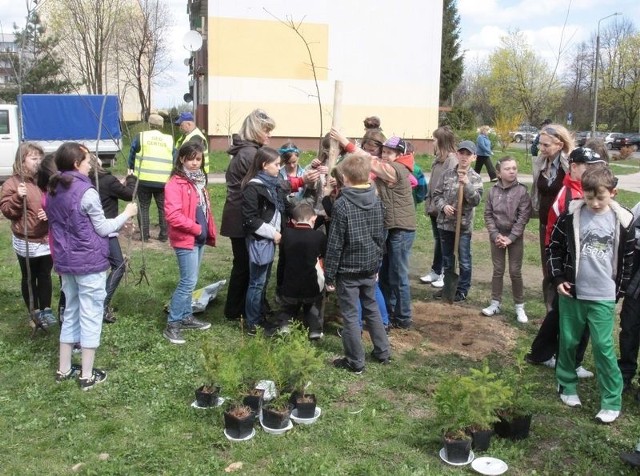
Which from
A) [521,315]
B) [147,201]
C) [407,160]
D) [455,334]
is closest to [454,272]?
[521,315]

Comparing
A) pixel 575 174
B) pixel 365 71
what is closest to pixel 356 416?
pixel 575 174

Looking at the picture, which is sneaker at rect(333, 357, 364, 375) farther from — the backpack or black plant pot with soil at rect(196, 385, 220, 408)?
the backpack

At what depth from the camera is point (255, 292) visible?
204 inches

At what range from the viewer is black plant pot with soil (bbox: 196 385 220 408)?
3.87 metres

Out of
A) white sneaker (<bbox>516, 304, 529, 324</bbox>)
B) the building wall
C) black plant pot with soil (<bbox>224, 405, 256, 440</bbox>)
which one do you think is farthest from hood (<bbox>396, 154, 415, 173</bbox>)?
the building wall

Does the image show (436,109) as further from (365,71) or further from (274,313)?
(274,313)

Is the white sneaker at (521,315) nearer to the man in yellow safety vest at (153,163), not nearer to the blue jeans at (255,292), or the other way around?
the blue jeans at (255,292)

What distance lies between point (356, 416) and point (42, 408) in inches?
79.2

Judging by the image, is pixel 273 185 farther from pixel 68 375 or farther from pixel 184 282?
pixel 68 375

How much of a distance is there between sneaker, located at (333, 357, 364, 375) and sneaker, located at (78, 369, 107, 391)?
1.66 metres

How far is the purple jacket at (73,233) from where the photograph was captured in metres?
4.07

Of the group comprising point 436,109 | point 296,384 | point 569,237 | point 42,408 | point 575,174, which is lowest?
point 42,408

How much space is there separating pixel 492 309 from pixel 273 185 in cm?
249

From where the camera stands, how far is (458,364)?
4.73 metres
